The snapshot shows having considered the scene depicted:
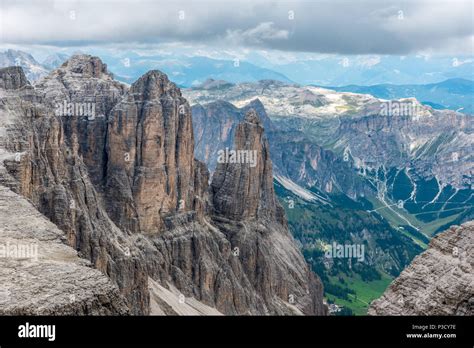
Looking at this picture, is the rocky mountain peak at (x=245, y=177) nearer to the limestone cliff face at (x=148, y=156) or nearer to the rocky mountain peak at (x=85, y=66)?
the limestone cliff face at (x=148, y=156)

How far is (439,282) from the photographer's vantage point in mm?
36062

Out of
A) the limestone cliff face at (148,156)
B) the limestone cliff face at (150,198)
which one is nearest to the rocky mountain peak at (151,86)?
the limestone cliff face at (148,156)

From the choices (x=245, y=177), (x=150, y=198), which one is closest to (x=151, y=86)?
(x=150, y=198)

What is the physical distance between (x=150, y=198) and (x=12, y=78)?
1521 inches

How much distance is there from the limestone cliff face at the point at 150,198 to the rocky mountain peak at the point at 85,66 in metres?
0.31

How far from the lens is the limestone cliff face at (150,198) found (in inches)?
4099

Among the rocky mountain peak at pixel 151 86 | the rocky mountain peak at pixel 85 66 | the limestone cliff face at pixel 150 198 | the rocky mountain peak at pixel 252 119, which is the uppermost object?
the rocky mountain peak at pixel 85 66

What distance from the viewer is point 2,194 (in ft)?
193

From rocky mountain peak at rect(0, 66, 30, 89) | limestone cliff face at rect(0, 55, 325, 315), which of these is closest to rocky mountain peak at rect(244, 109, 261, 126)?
limestone cliff face at rect(0, 55, 325, 315)

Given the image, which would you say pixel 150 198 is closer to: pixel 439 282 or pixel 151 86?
pixel 151 86

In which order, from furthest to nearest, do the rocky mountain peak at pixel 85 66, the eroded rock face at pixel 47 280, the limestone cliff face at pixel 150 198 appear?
1. the rocky mountain peak at pixel 85 66
2. the limestone cliff face at pixel 150 198
3. the eroded rock face at pixel 47 280

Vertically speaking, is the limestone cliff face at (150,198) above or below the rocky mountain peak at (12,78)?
below

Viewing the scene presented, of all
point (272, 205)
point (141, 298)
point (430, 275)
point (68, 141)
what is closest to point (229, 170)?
point (272, 205)
